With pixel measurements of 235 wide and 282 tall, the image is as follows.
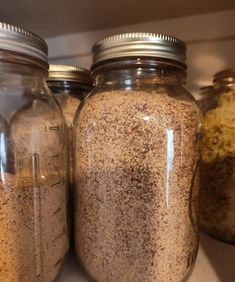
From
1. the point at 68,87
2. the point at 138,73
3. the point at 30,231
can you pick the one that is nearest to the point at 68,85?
the point at 68,87

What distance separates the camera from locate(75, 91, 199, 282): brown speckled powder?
0.37 metres

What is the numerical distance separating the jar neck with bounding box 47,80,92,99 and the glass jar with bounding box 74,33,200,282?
0.13m

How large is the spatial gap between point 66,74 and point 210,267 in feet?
1.22

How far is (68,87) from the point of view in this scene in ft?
1.79

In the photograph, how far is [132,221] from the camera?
0.38 meters

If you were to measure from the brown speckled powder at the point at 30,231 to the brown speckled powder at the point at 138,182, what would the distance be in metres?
0.04

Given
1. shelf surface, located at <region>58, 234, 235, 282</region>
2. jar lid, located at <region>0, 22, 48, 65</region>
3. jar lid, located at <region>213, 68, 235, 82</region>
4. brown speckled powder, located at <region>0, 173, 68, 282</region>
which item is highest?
jar lid, located at <region>0, 22, 48, 65</region>

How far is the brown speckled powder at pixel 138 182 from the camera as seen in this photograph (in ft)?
1.23

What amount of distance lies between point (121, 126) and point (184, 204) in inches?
5.1

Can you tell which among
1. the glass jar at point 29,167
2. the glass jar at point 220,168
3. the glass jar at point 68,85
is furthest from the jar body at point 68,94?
Answer: the glass jar at point 220,168

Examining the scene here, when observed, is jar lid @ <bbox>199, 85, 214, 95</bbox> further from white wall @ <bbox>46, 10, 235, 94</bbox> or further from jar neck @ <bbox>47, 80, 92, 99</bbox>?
jar neck @ <bbox>47, 80, 92, 99</bbox>

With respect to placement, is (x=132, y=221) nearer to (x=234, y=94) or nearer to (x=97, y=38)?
(x=234, y=94)

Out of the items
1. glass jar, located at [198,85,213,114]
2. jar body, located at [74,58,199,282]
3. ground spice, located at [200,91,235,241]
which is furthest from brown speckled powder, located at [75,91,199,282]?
glass jar, located at [198,85,213,114]

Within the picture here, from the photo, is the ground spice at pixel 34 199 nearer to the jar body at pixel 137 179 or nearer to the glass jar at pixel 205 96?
the jar body at pixel 137 179
